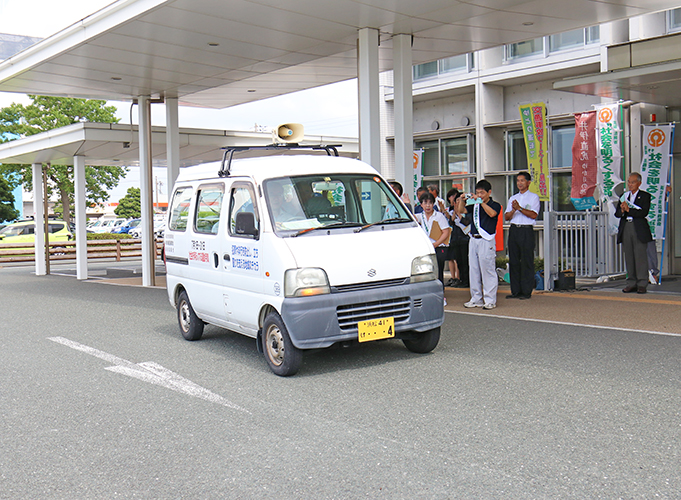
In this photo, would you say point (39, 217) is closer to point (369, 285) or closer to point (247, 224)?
point (247, 224)

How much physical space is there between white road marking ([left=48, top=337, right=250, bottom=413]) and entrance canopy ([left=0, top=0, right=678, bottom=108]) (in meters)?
5.27

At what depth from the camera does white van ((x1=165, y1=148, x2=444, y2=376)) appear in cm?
643

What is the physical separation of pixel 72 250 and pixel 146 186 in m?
14.5

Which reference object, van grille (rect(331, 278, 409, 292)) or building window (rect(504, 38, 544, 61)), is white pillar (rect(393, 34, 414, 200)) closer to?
van grille (rect(331, 278, 409, 292))

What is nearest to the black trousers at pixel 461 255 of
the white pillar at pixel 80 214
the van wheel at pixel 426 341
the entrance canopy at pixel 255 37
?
the entrance canopy at pixel 255 37

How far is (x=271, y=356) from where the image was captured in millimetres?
6766

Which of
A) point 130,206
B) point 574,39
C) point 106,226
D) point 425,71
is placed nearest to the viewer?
point 574,39

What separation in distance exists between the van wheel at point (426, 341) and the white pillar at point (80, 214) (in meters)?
14.7

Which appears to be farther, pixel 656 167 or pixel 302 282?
pixel 656 167

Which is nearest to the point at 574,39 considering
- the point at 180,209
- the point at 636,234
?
the point at 636,234

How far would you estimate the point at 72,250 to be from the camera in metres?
30.0

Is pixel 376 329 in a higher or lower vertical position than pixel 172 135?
lower

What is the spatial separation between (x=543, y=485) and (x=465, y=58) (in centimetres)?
1698

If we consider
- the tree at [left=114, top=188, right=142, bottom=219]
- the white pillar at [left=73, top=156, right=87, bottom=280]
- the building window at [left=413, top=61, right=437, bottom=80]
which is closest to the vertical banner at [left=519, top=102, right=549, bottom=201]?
the building window at [left=413, top=61, right=437, bottom=80]
